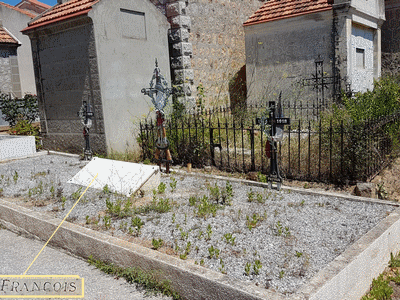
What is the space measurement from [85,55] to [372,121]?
5902 mm

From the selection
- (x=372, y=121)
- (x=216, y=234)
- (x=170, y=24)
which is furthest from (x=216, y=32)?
(x=216, y=234)

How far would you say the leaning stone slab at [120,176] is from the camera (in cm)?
575

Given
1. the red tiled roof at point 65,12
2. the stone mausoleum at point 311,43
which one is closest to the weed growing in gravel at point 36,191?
the red tiled roof at point 65,12

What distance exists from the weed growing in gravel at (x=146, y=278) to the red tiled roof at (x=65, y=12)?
19.3ft

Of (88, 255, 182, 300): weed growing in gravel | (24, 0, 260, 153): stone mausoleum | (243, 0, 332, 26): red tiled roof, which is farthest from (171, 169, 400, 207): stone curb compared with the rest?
(243, 0, 332, 26): red tiled roof

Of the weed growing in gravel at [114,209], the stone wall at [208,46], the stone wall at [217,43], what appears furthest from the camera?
the stone wall at [217,43]

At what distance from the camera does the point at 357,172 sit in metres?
6.01

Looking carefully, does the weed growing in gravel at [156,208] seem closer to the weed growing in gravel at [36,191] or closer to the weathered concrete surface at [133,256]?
the weathered concrete surface at [133,256]

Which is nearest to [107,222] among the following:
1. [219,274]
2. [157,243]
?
[157,243]

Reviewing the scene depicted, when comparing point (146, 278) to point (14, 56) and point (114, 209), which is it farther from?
point (14, 56)

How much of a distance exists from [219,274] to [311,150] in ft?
14.7

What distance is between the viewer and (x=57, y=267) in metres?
3.90

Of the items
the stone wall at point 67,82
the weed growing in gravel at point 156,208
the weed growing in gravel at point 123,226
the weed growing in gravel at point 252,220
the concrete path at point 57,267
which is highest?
the stone wall at point 67,82

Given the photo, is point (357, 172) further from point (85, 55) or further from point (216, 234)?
point (85, 55)
